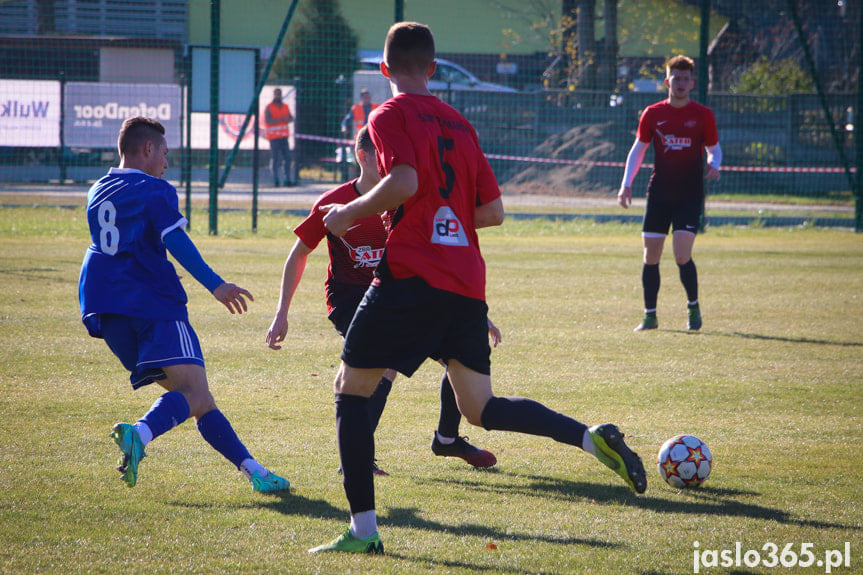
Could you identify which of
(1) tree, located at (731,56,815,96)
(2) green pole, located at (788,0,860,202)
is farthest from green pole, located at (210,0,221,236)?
(1) tree, located at (731,56,815,96)

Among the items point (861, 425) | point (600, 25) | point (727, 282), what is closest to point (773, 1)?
point (600, 25)

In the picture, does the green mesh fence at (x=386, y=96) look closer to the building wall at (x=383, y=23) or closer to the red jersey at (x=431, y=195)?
the building wall at (x=383, y=23)

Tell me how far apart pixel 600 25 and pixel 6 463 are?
31.5m

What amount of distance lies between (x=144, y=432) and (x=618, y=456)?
186 cm

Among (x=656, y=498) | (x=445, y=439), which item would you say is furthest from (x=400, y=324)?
(x=656, y=498)

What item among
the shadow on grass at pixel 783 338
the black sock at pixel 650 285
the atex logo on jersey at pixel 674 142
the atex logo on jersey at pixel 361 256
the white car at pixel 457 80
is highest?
the white car at pixel 457 80

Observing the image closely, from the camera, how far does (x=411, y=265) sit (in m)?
3.36

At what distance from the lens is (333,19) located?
27391mm

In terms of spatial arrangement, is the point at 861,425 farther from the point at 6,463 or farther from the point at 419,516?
the point at 6,463

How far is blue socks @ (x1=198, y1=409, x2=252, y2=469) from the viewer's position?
408cm

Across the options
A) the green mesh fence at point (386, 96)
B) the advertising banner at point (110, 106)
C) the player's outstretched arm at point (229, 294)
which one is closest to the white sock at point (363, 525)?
the player's outstretched arm at point (229, 294)

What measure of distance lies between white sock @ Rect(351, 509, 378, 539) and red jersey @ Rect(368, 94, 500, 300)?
0.85m

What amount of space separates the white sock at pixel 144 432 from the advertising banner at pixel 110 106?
14836 millimetres

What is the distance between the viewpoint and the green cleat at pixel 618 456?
3545 millimetres
